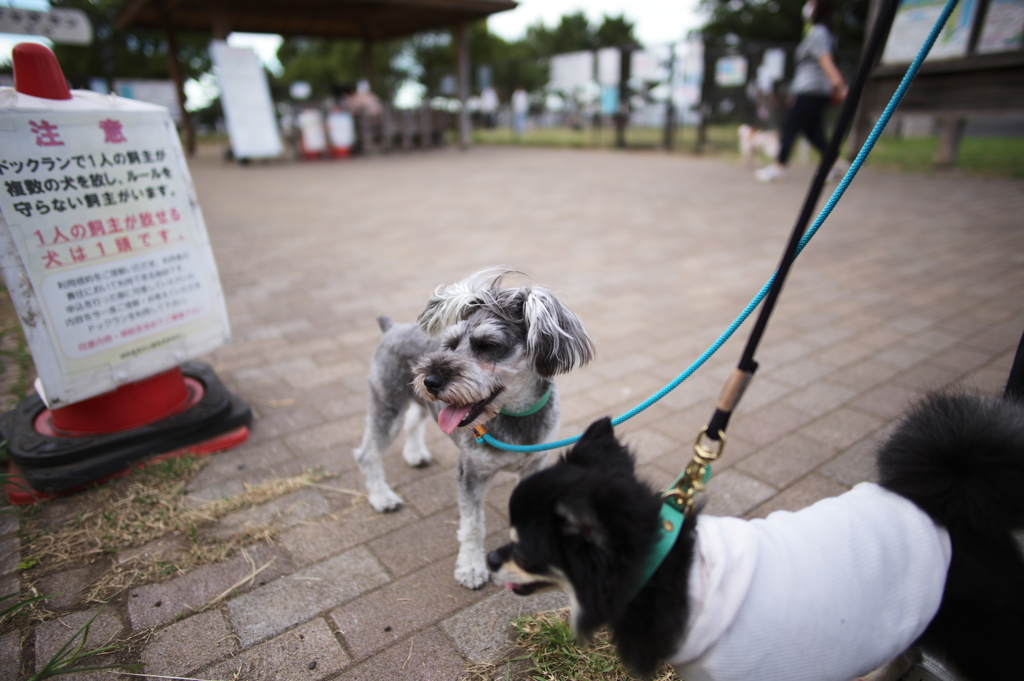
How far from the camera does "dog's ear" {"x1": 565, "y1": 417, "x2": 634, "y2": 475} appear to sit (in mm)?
1543

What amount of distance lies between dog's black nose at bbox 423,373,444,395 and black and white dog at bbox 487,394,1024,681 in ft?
2.14

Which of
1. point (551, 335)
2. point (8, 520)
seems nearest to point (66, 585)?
point (8, 520)

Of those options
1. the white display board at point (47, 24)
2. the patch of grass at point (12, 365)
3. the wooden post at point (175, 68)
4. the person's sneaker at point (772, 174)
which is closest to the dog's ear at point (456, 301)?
the patch of grass at point (12, 365)

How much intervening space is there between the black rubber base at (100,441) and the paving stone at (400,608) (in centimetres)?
165

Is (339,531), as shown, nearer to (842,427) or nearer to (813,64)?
(842,427)

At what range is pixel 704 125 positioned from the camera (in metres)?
17.2

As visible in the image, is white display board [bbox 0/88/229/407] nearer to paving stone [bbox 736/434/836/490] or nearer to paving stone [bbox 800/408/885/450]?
paving stone [bbox 736/434/836/490]

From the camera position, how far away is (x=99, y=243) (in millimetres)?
2879

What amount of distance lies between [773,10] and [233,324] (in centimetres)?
4750

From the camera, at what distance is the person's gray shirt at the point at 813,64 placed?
8.95 m

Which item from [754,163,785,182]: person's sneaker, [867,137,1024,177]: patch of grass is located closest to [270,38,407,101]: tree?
[867,137,1024,177]: patch of grass

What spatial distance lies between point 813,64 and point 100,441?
11005 mm

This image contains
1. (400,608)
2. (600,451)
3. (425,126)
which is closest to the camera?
(600,451)

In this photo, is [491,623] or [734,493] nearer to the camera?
[491,623]
